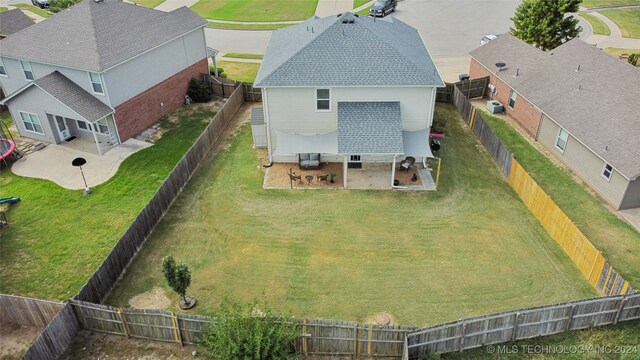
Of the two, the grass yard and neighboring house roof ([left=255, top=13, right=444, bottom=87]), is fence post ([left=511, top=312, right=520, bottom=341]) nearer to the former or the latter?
the grass yard

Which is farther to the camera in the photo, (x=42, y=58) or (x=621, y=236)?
(x=42, y=58)

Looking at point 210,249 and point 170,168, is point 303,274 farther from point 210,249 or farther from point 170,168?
point 170,168

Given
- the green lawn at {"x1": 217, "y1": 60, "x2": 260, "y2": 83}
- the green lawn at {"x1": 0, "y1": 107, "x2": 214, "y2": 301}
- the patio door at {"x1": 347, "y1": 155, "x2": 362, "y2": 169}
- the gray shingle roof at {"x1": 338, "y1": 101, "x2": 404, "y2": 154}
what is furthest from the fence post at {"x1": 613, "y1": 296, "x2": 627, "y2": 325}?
the green lawn at {"x1": 217, "y1": 60, "x2": 260, "y2": 83}

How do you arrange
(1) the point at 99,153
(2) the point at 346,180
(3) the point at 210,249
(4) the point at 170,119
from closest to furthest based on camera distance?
(3) the point at 210,249 → (2) the point at 346,180 → (1) the point at 99,153 → (4) the point at 170,119

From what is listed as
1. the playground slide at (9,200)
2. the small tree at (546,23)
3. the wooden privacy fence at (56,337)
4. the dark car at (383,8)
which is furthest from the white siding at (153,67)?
the small tree at (546,23)

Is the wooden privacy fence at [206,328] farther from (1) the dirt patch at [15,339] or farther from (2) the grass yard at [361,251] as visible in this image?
(1) the dirt patch at [15,339]

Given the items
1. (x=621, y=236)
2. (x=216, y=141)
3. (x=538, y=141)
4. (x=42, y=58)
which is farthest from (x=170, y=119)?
(x=621, y=236)
